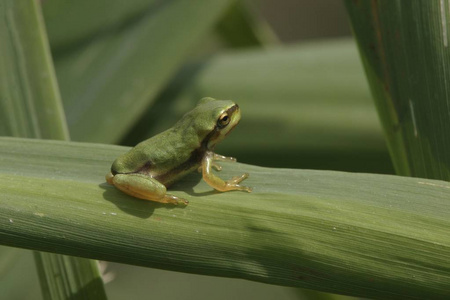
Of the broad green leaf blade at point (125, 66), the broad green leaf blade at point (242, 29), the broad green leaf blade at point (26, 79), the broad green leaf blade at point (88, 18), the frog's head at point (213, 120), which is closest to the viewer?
the broad green leaf blade at point (26, 79)

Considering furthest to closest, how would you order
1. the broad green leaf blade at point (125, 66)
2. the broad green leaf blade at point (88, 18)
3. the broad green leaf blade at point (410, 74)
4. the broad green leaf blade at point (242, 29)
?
the broad green leaf blade at point (242, 29) → the broad green leaf blade at point (88, 18) → the broad green leaf blade at point (125, 66) → the broad green leaf blade at point (410, 74)

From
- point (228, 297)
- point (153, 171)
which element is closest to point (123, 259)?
point (153, 171)

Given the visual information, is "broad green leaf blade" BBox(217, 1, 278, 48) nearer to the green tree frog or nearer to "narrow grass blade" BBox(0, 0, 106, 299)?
the green tree frog

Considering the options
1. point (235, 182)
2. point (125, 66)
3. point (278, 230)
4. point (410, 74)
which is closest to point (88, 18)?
point (125, 66)

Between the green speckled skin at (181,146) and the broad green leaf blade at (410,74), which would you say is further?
the green speckled skin at (181,146)

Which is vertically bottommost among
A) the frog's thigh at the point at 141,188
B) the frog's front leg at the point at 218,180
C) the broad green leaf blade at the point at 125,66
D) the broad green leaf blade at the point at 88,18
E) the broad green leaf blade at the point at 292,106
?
the broad green leaf blade at the point at 292,106

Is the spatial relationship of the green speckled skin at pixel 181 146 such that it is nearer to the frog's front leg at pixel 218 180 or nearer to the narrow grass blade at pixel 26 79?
the frog's front leg at pixel 218 180

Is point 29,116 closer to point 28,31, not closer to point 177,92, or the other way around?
point 28,31

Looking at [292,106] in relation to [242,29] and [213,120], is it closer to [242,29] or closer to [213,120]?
[213,120]

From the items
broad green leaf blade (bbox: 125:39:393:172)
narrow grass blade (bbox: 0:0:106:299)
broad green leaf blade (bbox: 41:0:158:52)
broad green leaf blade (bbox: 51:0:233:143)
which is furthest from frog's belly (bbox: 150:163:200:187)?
broad green leaf blade (bbox: 41:0:158:52)

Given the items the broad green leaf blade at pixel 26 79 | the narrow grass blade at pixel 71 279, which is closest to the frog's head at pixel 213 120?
the broad green leaf blade at pixel 26 79
